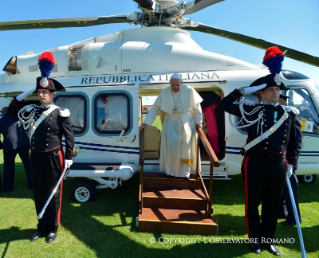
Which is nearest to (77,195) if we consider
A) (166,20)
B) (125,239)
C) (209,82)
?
(125,239)

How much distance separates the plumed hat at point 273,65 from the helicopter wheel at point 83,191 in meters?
3.34

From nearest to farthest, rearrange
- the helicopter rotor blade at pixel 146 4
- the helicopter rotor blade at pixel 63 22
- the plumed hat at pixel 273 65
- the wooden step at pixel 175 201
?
the plumed hat at pixel 273 65 → the wooden step at pixel 175 201 → the helicopter rotor blade at pixel 146 4 → the helicopter rotor blade at pixel 63 22

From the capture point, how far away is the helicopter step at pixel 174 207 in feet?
10.1

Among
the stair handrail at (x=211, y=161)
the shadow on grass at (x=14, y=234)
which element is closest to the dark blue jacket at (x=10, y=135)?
the shadow on grass at (x=14, y=234)

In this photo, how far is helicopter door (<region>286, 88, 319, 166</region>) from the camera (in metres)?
4.14

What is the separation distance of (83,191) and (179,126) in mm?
2215

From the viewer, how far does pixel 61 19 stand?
4676mm

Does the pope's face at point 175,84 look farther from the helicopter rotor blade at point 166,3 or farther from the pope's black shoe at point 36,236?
the pope's black shoe at point 36,236

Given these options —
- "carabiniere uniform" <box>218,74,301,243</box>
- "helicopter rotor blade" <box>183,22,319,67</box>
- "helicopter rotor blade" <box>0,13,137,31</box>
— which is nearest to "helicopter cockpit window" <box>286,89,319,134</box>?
"helicopter rotor blade" <box>183,22,319,67</box>

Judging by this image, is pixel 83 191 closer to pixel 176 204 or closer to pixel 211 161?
pixel 176 204

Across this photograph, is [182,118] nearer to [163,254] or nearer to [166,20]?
[163,254]

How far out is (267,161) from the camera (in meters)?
2.64

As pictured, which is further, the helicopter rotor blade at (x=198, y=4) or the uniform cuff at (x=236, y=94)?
the helicopter rotor blade at (x=198, y=4)

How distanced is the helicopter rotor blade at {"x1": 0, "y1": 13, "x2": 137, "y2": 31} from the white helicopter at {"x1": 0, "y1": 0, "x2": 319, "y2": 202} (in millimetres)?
21
